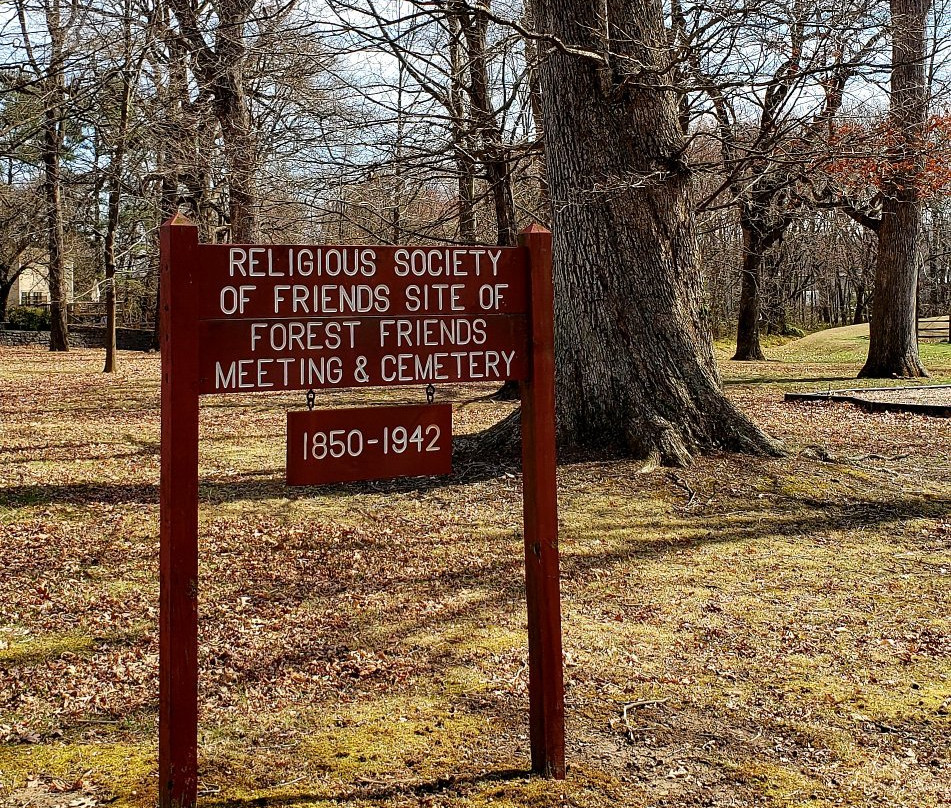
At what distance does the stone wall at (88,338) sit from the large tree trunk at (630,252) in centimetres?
2644

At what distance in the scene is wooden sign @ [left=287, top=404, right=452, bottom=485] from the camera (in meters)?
3.04

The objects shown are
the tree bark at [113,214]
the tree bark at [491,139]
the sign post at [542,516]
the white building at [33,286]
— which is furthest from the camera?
the white building at [33,286]

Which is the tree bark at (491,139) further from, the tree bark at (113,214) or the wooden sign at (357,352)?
the wooden sign at (357,352)

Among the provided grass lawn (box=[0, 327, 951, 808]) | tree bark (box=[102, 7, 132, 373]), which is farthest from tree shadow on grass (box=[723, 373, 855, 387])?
tree bark (box=[102, 7, 132, 373])

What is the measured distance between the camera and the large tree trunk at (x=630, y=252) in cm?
823

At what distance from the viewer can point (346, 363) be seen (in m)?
3.04

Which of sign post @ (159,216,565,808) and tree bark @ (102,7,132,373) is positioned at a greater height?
tree bark @ (102,7,132,373)

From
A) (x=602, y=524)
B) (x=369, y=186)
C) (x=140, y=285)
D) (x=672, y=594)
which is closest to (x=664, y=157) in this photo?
(x=602, y=524)

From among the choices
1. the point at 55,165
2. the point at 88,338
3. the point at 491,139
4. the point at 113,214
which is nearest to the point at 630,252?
the point at 491,139

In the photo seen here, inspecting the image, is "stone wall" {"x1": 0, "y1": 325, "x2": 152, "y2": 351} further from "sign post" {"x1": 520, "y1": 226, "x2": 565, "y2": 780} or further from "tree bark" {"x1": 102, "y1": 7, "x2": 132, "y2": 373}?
"sign post" {"x1": 520, "y1": 226, "x2": 565, "y2": 780}

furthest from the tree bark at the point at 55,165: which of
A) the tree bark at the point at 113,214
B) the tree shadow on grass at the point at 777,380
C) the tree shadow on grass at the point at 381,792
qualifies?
the tree shadow on grass at the point at 777,380

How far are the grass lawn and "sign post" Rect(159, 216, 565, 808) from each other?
1.55ft

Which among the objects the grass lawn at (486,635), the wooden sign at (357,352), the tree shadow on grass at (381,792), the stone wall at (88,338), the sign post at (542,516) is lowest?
the tree shadow on grass at (381,792)

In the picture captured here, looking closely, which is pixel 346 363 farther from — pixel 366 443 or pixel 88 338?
pixel 88 338
